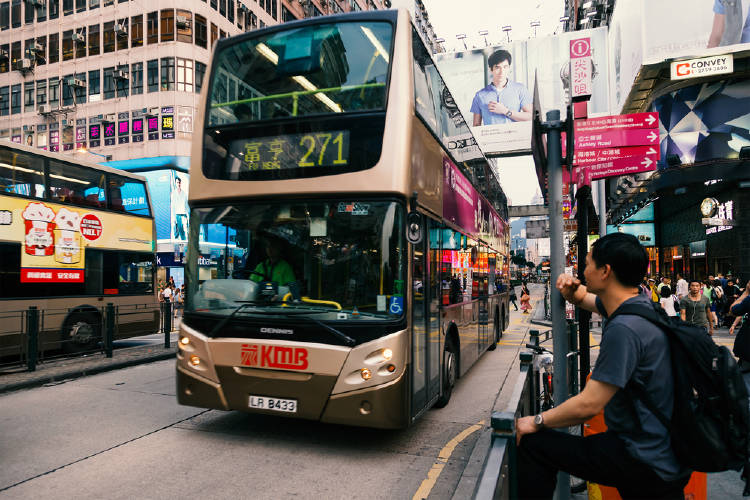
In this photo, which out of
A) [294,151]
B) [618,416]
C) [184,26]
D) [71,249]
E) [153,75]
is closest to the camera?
[618,416]

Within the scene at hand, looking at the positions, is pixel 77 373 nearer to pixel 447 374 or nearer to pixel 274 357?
pixel 274 357

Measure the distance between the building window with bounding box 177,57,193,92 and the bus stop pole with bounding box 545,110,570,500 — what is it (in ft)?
97.6

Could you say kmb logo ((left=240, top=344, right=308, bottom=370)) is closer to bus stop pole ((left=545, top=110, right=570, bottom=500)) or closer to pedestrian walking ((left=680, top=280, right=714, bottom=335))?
bus stop pole ((left=545, top=110, right=570, bottom=500))

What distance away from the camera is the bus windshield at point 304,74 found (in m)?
4.89

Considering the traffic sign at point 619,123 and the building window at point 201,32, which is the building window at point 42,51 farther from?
the traffic sign at point 619,123

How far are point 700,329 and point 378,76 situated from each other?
12.3 ft

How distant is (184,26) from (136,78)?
4.18 m

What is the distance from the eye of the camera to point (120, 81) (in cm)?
3030

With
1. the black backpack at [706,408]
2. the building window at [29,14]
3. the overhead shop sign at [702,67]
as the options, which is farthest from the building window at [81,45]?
the black backpack at [706,408]

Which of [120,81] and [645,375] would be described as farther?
[120,81]

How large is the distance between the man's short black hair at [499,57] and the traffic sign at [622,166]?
37735 mm

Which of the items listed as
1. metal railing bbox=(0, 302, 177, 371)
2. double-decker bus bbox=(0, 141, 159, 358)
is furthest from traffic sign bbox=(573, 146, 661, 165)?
double-decker bus bbox=(0, 141, 159, 358)

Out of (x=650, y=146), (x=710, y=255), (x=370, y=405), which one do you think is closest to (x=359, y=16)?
(x=650, y=146)

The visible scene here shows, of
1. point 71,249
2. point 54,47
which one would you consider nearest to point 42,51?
point 54,47
